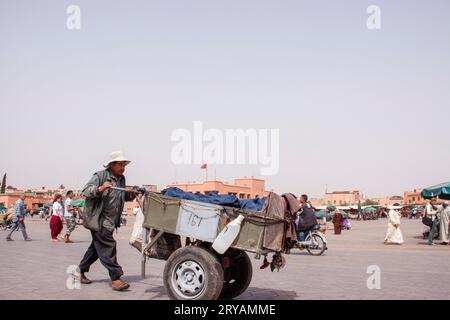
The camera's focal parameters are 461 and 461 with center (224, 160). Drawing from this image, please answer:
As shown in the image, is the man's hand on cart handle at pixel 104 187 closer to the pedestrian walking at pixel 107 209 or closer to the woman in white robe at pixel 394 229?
the pedestrian walking at pixel 107 209

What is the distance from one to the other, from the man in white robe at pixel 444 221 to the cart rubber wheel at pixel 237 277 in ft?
48.2

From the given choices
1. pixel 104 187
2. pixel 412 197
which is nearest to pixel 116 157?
pixel 104 187

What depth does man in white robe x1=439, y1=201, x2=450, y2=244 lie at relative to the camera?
738 inches

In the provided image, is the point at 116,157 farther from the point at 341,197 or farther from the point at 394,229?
the point at 341,197

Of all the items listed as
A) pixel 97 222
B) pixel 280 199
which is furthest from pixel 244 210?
pixel 97 222

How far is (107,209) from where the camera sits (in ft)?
23.0

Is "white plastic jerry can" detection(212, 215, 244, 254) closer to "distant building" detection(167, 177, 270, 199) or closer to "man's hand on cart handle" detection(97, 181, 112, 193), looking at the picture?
"man's hand on cart handle" detection(97, 181, 112, 193)

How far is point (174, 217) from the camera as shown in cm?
620

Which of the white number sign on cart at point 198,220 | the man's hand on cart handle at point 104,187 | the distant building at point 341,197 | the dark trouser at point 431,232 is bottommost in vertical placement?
the distant building at point 341,197

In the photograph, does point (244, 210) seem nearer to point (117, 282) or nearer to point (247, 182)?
point (117, 282)

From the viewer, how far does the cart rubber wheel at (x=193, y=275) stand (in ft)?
18.6

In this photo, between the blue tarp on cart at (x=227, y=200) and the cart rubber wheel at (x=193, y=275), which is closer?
the cart rubber wheel at (x=193, y=275)

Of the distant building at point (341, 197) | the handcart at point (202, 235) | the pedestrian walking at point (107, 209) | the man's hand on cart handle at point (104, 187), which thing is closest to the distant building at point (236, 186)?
the distant building at point (341, 197)
